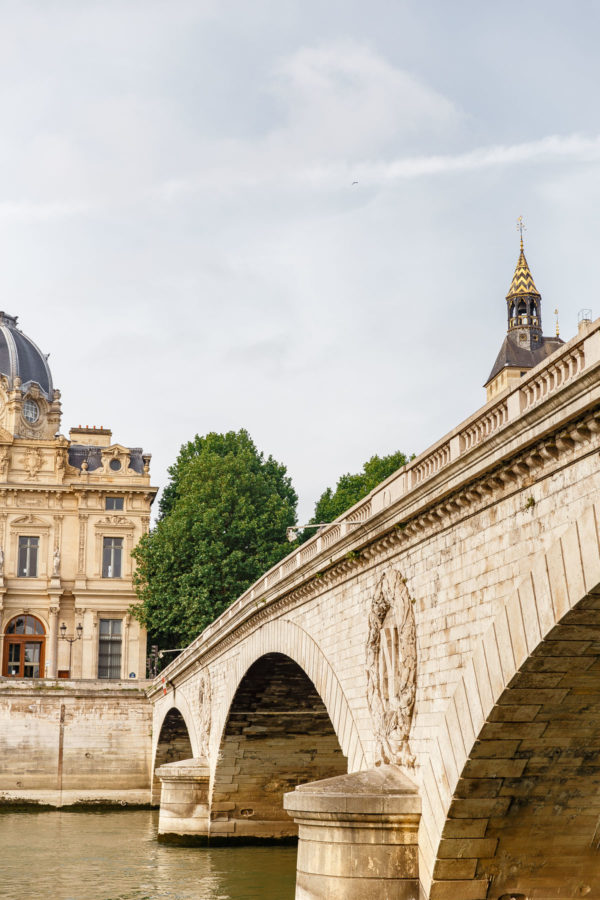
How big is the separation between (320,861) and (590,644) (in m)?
6.45

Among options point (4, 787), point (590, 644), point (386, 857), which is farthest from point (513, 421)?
point (4, 787)

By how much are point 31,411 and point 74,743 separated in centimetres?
2099

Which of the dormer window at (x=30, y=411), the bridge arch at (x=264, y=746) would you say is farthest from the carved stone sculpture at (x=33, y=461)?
the bridge arch at (x=264, y=746)

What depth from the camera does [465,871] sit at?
1622cm

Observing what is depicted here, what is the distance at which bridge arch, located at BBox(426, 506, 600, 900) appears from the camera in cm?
1291

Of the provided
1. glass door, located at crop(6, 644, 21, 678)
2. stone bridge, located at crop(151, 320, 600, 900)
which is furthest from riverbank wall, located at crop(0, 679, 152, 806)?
stone bridge, located at crop(151, 320, 600, 900)

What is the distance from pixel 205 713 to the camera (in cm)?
4116

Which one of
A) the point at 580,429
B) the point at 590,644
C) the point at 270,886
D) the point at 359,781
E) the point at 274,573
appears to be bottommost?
the point at 270,886

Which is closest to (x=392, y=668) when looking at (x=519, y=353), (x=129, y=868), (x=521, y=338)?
(x=129, y=868)

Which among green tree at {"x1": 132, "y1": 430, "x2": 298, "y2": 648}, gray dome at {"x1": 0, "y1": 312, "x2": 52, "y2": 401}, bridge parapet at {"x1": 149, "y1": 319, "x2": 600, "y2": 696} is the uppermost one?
gray dome at {"x1": 0, "y1": 312, "x2": 52, "y2": 401}

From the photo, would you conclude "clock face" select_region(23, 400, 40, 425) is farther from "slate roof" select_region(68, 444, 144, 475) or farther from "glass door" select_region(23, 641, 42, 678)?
"glass door" select_region(23, 641, 42, 678)

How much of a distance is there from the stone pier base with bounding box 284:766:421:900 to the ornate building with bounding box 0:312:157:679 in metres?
50.2

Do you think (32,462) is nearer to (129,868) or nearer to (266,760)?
(266,760)

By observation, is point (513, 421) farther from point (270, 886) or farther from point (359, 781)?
point (270, 886)
